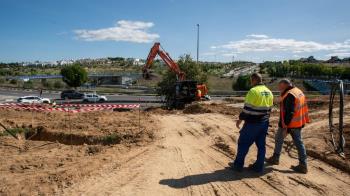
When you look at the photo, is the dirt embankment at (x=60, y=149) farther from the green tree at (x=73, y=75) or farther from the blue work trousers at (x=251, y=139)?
the green tree at (x=73, y=75)

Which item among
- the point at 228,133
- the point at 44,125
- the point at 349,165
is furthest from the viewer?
the point at 44,125

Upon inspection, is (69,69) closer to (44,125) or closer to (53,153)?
(44,125)

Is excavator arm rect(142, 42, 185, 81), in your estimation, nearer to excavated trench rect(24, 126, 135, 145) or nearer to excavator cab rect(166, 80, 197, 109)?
excavator cab rect(166, 80, 197, 109)

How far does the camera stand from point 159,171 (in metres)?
7.21

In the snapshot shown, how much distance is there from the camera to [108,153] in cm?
A: 871

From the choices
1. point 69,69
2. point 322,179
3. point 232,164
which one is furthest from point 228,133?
point 69,69

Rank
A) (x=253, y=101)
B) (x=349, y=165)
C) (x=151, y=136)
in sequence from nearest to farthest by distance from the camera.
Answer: (x=253, y=101) → (x=349, y=165) → (x=151, y=136)

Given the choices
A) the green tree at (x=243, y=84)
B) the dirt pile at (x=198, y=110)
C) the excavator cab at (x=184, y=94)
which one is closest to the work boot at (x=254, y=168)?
the dirt pile at (x=198, y=110)

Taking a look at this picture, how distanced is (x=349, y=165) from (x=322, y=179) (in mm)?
1029

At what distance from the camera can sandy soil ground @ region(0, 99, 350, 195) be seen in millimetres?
6352

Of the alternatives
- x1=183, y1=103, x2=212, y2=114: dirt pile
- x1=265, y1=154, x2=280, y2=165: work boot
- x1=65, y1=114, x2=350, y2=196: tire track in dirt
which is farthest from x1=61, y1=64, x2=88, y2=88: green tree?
x1=265, y1=154, x2=280, y2=165: work boot

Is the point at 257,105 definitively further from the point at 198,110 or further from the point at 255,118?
the point at 198,110

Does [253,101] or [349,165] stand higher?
[253,101]

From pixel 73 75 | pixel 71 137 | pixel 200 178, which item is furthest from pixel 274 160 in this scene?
pixel 73 75
